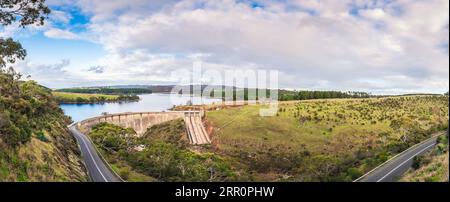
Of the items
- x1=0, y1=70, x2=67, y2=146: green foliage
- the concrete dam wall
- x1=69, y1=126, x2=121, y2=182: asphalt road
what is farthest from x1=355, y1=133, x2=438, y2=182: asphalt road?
the concrete dam wall

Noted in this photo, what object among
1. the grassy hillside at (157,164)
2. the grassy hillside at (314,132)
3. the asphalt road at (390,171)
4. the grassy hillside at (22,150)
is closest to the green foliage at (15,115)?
the grassy hillside at (22,150)

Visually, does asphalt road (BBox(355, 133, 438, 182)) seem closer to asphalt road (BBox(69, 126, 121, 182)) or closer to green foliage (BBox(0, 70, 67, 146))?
asphalt road (BBox(69, 126, 121, 182))

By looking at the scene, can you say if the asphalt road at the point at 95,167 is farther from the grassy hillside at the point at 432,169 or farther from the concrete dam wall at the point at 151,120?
the concrete dam wall at the point at 151,120

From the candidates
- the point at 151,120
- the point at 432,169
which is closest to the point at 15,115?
the point at 432,169

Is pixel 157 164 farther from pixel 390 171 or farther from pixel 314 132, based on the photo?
pixel 314 132
